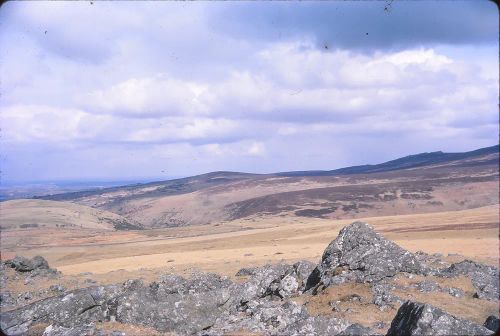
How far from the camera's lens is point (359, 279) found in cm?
1977

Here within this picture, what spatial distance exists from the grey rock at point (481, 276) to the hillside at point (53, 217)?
91344mm

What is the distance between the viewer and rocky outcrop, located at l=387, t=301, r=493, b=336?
998 centimetres

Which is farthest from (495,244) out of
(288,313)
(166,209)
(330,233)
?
(166,209)

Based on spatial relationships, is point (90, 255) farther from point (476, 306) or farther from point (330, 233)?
point (476, 306)

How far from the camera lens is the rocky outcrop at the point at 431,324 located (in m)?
9.98

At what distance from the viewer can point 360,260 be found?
68.6 feet

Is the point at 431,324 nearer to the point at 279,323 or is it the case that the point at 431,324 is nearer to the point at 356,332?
the point at 356,332

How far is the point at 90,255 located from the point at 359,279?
47702 mm

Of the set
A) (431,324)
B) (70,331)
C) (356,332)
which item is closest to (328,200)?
(356,332)

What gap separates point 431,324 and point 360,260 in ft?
36.3

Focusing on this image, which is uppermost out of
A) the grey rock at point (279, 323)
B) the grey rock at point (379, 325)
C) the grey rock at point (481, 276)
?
the grey rock at point (279, 323)

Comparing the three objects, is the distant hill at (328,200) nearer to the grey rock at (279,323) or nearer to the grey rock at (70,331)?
the grey rock at (279,323)

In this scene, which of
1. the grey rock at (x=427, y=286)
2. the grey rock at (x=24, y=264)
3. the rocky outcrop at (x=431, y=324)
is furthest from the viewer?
the grey rock at (x=24, y=264)

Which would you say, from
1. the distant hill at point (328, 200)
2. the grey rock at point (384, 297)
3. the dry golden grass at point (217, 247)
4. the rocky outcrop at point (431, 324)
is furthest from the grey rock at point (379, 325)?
the distant hill at point (328, 200)
